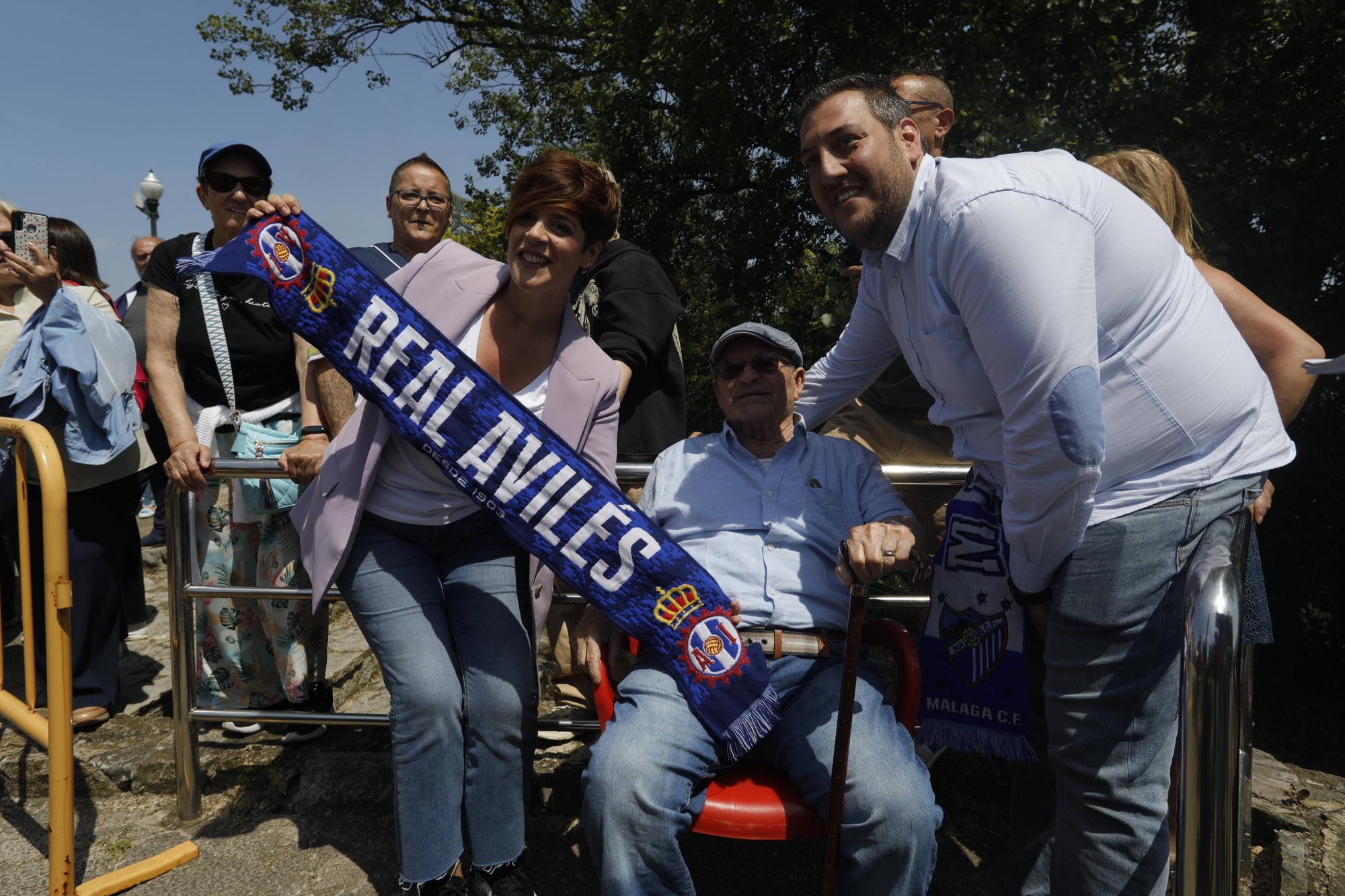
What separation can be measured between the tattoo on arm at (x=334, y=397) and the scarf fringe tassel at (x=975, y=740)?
6.67ft

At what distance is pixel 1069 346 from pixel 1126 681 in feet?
2.41

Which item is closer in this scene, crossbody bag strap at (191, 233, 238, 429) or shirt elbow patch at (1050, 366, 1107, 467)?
shirt elbow patch at (1050, 366, 1107, 467)

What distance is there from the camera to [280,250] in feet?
8.27

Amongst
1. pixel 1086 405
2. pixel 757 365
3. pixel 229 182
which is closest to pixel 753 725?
pixel 757 365

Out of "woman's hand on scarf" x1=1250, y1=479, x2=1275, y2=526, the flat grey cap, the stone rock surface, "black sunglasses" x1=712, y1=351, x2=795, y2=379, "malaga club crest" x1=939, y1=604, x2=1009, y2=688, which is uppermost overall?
the flat grey cap

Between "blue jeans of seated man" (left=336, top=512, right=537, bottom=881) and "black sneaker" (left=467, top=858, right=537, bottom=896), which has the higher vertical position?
"blue jeans of seated man" (left=336, top=512, right=537, bottom=881)

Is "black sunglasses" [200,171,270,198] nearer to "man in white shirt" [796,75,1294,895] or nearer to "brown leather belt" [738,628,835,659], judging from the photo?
"man in white shirt" [796,75,1294,895]

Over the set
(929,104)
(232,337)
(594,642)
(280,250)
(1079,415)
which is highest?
(929,104)

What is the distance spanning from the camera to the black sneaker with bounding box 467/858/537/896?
2.33m

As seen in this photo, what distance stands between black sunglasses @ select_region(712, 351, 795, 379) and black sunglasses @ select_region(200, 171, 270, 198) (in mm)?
1751

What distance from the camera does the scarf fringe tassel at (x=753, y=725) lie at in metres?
2.29

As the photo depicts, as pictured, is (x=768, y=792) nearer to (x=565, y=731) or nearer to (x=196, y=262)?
(x=565, y=731)

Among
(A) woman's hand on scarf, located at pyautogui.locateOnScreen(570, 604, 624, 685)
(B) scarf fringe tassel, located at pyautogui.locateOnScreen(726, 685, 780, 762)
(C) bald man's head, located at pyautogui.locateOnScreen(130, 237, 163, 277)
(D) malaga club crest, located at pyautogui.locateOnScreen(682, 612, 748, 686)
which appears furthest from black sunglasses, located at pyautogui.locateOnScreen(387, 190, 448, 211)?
(C) bald man's head, located at pyautogui.locateOnScreen(130, 237, 163, 277)

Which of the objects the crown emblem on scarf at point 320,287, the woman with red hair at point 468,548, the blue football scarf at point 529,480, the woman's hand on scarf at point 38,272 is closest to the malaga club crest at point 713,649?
the blue football scarf at point 529,480
